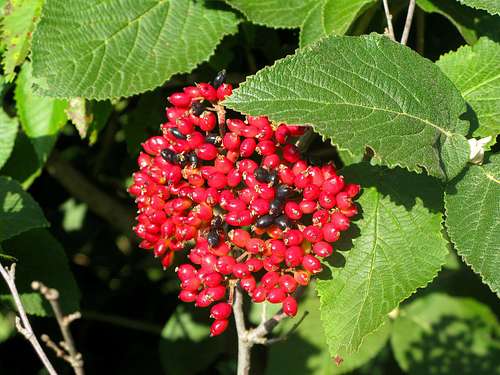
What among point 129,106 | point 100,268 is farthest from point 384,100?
point 100,268

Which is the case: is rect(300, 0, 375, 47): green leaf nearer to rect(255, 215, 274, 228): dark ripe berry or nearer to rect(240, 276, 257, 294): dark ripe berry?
rect(255, 215, 274, 228): dark ripe berry

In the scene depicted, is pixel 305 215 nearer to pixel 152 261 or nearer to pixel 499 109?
pixel 499 109

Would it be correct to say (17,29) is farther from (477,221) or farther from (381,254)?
(477,221)

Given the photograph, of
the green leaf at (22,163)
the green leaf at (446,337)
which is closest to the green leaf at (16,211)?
the green leaf at (22,163)

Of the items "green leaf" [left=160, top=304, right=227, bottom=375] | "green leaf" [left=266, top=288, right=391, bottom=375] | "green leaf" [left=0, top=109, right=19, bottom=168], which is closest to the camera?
"green leaf" [left=0, top=109, right=19, bottom=168]

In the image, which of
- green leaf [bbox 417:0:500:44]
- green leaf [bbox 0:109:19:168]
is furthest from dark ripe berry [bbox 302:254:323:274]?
green leaf [bbox 0:109:19:168]
